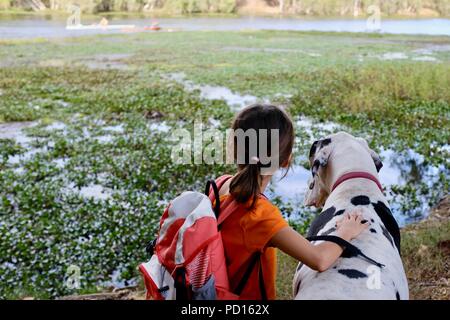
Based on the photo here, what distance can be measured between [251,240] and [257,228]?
2.0 inches

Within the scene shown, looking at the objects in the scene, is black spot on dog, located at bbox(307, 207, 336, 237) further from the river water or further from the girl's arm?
the river water

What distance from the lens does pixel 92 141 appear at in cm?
635

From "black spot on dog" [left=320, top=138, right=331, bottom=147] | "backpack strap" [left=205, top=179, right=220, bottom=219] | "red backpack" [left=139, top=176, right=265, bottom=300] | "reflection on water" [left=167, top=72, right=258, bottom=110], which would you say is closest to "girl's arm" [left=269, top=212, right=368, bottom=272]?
"red backpack" [left=139, top=176, right=265, bottom=300]

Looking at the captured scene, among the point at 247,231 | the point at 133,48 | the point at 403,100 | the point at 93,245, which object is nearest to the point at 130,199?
the point at 93,245

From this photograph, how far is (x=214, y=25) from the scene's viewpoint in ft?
30.3

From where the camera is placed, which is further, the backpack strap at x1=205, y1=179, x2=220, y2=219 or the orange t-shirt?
the backpack strap at x1=205, y1=179, x2=220, y2=219

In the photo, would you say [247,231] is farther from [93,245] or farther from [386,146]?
[386,146]

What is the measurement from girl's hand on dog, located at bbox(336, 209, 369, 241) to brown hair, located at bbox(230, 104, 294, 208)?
377 mm

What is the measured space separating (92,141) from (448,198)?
12.7ft

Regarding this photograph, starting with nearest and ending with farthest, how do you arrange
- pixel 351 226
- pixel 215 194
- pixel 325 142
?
pixel 215 194
pixel 351 226
pixel 325 142

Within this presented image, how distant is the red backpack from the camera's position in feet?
6.24

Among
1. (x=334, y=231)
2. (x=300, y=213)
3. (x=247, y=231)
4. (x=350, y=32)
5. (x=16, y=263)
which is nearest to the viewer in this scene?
(x=247, y=231)

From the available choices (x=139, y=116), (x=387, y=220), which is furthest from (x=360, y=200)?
(x=139, y=116)

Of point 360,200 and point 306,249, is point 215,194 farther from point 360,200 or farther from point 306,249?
point 360,200
